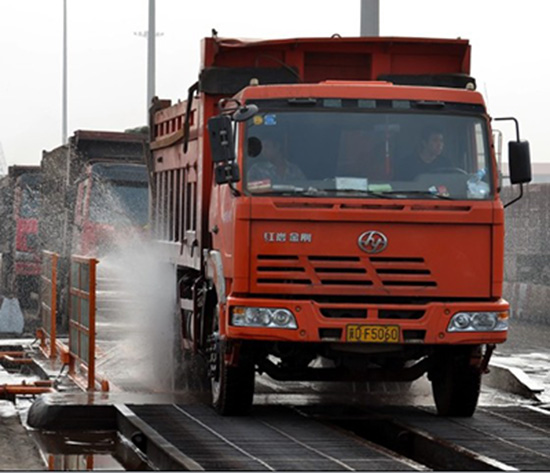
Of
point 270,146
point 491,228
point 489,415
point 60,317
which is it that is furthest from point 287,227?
point 60,317

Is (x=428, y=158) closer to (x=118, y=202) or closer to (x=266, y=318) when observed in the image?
(x=266, y=318)

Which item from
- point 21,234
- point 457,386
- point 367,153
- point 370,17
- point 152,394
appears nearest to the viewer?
point 367,153

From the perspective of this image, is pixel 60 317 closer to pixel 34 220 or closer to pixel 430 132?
pixel 34 220

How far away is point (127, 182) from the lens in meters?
26.7

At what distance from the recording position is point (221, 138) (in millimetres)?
12508

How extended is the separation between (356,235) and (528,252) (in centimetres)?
2049

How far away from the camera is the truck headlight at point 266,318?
40.7 feet

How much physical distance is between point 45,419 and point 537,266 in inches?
792

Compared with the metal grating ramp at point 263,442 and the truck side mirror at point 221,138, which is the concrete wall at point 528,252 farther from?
the truck side mirror at point 221,138

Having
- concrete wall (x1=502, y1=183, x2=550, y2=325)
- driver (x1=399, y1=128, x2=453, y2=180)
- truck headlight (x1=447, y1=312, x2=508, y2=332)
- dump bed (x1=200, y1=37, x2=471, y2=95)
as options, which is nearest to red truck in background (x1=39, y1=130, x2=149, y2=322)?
concrete wall (x1=502, y1=183, x2=550, y2=325)

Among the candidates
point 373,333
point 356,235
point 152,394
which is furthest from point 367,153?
point 152,394

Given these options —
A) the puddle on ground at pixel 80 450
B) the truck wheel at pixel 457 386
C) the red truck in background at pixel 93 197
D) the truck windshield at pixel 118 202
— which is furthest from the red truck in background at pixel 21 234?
the truck wheel at pixel 457 386

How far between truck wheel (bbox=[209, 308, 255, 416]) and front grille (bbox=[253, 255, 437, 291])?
909mm

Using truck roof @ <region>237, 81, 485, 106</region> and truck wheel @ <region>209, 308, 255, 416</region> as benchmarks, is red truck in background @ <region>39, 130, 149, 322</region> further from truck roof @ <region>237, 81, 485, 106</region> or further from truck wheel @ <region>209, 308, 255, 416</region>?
truck roof @ <region>237, 81, 485, 106</region>
